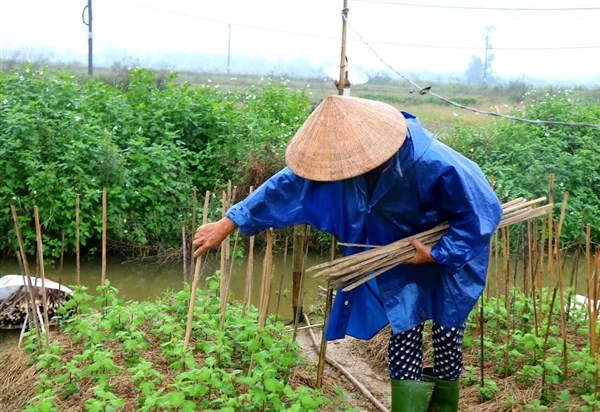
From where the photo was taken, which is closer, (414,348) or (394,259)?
(394,259)

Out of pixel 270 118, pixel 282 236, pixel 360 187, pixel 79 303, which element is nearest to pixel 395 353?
pixel 360 187

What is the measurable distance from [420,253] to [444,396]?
2.48 feet

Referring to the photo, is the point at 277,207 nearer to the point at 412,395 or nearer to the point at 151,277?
the point at 412,395

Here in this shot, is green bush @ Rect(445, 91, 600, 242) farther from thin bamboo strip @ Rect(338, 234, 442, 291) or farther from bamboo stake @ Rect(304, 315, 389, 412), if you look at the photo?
thin bamboo strip @ Rect(338, 234, 442, 291)

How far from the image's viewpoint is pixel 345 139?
9.07 ft

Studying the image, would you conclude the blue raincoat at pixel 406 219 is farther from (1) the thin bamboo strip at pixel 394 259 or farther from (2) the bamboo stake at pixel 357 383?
(2) the bamboo stake at pixel 357 383

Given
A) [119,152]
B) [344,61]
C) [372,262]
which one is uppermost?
[344,61]

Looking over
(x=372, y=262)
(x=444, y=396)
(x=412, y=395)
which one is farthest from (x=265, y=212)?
(x=444, y=396)

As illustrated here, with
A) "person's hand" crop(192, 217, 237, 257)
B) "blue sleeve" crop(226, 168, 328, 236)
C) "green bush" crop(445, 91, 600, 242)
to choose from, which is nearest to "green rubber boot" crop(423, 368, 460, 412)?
"blue sleeve" crop(226, 168, 328, 236)

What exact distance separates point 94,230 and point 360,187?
526 cm

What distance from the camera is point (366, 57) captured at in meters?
10.8

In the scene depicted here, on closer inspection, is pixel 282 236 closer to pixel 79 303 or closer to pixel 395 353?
pixel 79 303

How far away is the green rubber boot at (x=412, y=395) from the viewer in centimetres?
305

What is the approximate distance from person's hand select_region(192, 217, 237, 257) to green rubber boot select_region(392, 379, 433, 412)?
931mm
